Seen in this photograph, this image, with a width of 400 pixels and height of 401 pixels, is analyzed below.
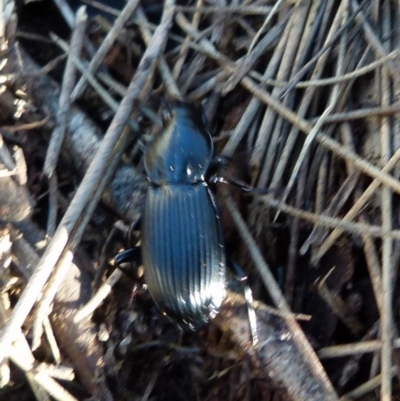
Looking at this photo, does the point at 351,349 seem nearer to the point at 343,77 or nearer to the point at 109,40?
the point at 343,77

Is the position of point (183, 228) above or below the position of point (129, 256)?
above

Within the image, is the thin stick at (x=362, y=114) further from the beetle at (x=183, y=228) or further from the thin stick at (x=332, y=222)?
the beetle at (x=183, y=228)

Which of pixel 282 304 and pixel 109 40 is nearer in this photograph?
pixel 282 304

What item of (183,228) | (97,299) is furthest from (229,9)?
(97,299)

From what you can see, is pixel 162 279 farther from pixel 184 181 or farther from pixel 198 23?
pixel 198 23

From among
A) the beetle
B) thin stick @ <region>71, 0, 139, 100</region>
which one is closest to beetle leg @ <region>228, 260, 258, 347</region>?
the beetle

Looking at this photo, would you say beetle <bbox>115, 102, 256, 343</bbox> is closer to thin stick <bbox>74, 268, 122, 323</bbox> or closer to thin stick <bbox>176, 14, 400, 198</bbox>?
thin stick <bbox>74, 268, 122, 323</bbox>

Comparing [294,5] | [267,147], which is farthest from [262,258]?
[294,5]
